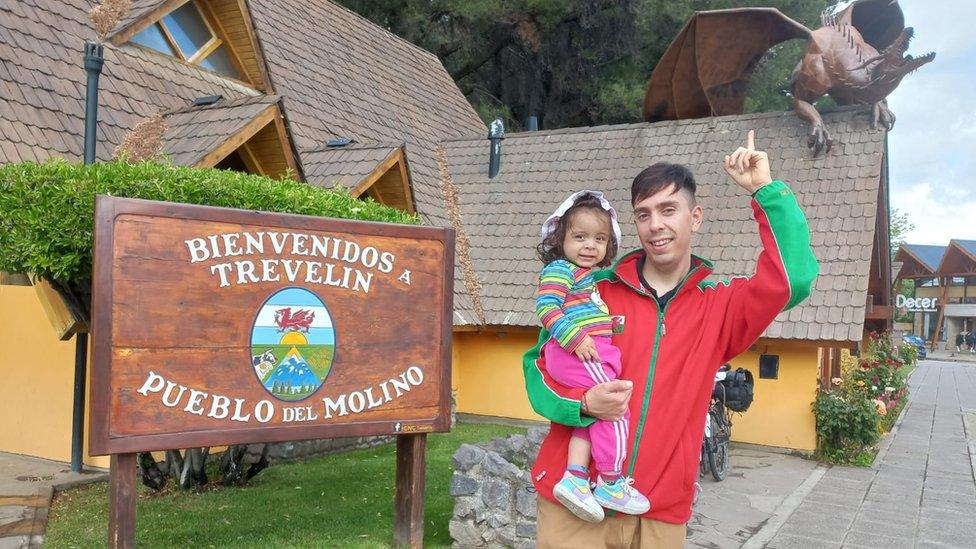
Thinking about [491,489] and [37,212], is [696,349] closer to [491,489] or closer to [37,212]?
[491,489]

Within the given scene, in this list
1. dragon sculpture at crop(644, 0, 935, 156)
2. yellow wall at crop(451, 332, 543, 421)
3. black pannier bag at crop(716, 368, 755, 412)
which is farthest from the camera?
yellow wall at crop(451, 332, 543, 421)

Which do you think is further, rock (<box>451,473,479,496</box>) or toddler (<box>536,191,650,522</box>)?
rock (<box>451,473,479,496</box>)

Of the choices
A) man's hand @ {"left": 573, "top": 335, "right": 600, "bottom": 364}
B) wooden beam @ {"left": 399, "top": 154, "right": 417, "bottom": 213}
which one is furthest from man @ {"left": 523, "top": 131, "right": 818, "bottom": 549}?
wooden beam @ {"left": 399, "top": 154, "right": 417, "bottom": 213}

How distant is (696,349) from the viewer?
244cm

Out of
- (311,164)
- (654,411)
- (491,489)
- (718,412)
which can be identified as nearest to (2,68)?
(311,164)

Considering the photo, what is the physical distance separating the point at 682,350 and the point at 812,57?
9.84 meters

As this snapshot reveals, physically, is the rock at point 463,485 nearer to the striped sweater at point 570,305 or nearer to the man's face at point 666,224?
the striped sweater at point 570,305

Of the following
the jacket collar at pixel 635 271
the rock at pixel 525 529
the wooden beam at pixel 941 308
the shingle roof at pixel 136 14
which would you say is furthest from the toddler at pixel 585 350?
the wooden beam at pixel 941 308

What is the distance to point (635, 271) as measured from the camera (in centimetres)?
259

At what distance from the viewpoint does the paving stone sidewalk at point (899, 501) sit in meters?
6.45

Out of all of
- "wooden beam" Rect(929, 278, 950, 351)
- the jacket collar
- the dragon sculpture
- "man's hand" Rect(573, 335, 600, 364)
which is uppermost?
the dragon sculpture

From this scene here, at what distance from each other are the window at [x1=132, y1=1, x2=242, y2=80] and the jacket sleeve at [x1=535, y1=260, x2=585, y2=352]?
8.22 meters

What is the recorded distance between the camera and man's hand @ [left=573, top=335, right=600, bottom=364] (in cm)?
244

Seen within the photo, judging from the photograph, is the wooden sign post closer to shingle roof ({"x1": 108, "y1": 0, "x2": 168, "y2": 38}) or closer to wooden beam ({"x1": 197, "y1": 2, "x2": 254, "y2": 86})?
shingle roof ({"x1": 108, "y1": 0, "x2": 168, "y2": 38})
